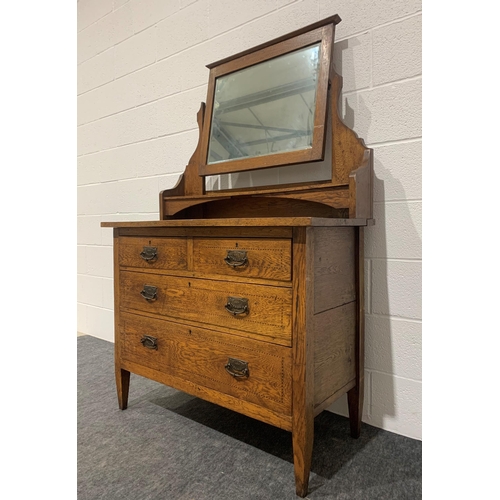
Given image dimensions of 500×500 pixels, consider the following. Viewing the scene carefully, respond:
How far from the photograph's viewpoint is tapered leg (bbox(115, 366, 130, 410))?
1633 mm

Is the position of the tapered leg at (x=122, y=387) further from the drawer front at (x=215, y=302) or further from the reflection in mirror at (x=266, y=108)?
the reflection in mirror at (x=266, y=108)

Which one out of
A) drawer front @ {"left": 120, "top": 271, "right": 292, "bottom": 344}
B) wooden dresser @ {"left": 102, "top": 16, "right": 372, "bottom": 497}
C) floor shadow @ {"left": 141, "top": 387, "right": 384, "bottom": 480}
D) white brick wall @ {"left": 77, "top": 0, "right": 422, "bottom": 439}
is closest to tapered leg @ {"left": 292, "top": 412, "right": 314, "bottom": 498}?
wooden dresser @ {"left": 102, "top": 16, "right": 372, "bottom": 497}

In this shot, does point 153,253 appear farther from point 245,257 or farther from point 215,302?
point 245,257

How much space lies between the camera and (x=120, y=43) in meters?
2.46

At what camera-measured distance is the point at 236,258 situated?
1.21 meters

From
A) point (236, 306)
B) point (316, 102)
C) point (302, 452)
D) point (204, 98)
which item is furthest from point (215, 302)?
point (204, 98)

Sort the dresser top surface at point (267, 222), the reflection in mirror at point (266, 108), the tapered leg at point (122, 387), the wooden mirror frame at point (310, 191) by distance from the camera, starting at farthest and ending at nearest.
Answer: the tapered leg at point (122, 387)
the reflection in mirror at point (266, 108)
the wooden mirror frame at point (310, 191)
the dresser top surface at point (267, 222)

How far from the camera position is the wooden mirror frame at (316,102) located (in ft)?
4.62

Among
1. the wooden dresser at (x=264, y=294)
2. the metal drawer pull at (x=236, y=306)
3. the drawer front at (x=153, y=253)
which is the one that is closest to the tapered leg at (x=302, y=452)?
the wooden dresser at (x=264, y=294)

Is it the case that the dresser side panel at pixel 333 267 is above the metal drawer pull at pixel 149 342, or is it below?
above

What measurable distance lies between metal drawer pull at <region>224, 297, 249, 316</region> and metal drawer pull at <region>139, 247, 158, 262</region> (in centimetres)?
41

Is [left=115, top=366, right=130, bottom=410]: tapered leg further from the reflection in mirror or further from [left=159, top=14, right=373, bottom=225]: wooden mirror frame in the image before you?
the reflection in mirror
